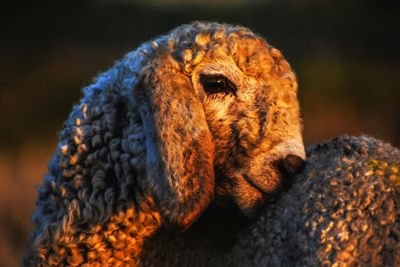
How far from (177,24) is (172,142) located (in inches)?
498

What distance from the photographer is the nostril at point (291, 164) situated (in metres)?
4.38

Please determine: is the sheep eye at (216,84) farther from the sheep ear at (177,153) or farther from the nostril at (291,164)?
the nostril at (291,164)

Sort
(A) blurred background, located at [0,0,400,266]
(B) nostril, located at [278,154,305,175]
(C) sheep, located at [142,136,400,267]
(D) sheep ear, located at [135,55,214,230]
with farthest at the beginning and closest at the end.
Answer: (A) blurred background, located at [0,0,400,266], (B) nostril, located at [278,154,305,175], (D) sheep ear, located at [135,55,214,230], (C) sheep, located at [142,136,400,267]

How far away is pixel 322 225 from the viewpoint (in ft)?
13.2

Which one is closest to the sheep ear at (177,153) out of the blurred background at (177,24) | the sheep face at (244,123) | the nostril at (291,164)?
the sheep face at (244,123)

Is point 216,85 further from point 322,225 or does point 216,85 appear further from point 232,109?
point 322,225

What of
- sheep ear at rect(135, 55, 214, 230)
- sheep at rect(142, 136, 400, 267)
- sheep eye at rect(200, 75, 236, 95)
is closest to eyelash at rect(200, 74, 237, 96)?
sheep eye at rect(200, 75, 236, 95)

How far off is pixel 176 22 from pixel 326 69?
315 cm

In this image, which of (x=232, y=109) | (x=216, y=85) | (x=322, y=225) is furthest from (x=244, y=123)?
(x=322, y=225)

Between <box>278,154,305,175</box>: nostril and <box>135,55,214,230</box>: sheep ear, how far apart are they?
15.2 inches

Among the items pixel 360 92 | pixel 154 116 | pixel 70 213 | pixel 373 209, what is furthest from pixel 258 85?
pixel 360 92

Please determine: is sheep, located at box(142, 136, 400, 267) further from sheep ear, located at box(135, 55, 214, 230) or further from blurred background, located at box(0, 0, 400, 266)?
blurred background, located at box(0, 0, 400, 266)

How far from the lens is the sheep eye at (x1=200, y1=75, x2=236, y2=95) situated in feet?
14.4

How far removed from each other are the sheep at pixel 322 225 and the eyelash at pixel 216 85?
1.86ft
